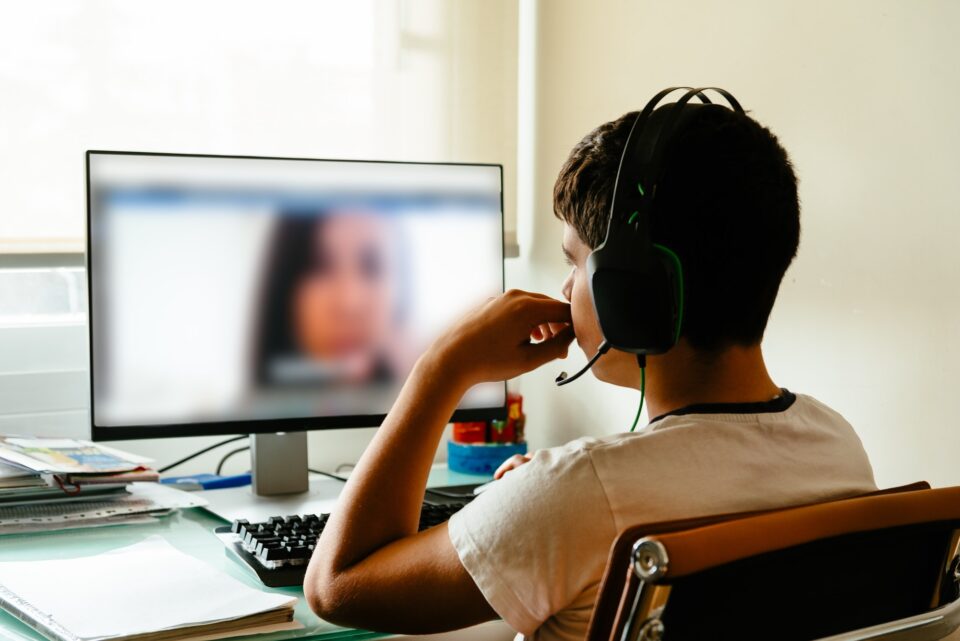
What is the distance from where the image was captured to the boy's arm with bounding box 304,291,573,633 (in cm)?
86

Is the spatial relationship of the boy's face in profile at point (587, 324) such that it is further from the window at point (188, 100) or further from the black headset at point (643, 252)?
the window at point (188, 100)

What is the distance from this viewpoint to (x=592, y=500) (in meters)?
0.79

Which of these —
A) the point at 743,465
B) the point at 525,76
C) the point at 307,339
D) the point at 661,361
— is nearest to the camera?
the point at 743,465

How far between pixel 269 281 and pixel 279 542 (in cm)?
42

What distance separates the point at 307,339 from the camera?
1.49 m

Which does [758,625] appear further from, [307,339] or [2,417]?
[2,417]

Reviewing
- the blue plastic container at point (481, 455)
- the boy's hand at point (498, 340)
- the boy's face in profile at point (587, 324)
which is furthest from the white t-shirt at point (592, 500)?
the blue plastic container at point (481, 455)

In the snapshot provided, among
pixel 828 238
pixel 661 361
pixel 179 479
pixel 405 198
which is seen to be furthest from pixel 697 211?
pixel 179 479

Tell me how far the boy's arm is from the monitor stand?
21.5 inches

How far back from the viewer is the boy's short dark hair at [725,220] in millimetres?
868

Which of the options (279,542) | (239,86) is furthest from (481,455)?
(239,86)

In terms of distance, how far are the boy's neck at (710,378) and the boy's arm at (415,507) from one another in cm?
20

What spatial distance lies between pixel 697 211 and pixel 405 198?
0.73 meters

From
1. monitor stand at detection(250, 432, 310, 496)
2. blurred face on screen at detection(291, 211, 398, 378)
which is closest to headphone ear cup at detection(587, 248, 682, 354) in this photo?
blurred face on screen at detection(291, 211, 398, 378)
